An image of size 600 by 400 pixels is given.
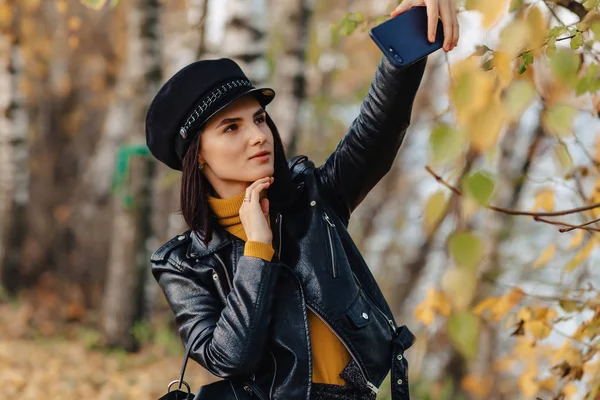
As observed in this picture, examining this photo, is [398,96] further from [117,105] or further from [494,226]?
[117,105]

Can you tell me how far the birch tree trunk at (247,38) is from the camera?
496 cm

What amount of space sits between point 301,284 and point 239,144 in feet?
1.48

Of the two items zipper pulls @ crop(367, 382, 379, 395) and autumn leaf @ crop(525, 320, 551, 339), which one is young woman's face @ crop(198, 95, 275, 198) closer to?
zipper pulls @ crop(367, 382, 379, 395)

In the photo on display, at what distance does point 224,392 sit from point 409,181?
11.9 m

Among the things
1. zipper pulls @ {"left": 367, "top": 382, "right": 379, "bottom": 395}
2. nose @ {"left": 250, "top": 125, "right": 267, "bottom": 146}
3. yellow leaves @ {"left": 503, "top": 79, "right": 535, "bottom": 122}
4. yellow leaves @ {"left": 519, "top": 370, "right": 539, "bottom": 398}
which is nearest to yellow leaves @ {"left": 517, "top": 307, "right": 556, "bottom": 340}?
yellow leaves @ {"left": 519, "top": 370, "right": 539, "bottom": 398}

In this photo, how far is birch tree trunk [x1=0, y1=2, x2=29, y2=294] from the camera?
8.34 metres

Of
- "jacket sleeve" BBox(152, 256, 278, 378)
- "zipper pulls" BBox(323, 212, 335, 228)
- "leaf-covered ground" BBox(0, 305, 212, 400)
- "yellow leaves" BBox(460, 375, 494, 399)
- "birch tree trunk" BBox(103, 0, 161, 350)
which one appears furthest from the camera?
"yellow leaves" BBox(460, 375, 494, 399)

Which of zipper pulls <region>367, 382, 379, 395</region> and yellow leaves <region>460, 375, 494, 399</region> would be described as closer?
zipper pulls <region>367, 382, 379, 395</region>

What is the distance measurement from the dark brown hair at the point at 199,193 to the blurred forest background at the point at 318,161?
494 millimetres

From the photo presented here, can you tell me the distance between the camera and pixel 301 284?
7.03 feet

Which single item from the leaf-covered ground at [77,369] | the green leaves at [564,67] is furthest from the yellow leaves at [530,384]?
the leaf-covered ground at [77,369]

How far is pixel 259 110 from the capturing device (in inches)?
90.3

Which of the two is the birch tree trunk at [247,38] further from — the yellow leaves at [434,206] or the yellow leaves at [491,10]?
the yellow leaves at [491,10]

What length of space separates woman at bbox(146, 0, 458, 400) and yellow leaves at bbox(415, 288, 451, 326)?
0.78m
